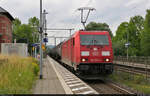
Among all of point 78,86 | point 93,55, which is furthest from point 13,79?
point 93,55

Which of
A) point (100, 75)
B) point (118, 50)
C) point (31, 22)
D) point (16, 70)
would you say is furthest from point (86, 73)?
point (31, 22)

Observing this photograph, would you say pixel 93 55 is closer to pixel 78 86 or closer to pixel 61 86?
pixel 78 86

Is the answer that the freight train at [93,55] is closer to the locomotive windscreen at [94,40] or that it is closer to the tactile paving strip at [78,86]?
the locomotive windscreen at [94,40]

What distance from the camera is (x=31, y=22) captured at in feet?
246

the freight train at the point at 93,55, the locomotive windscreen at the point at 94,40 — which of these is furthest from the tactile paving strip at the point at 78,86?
the locomotive windscreen at the point at 94,40

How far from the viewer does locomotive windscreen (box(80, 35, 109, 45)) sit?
1446 centimetres

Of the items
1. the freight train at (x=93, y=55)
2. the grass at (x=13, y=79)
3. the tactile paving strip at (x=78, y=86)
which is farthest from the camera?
the freight train at (x=93, y=55)

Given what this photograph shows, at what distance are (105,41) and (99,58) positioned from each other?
1258mm

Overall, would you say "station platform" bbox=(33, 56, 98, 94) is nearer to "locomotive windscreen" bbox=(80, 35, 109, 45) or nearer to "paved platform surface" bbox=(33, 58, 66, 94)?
"paved platform surface" bbox=(33, 58, 66, 94)

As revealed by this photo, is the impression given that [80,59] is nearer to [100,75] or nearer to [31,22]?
[100,75]

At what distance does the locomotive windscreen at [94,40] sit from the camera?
1446 cm

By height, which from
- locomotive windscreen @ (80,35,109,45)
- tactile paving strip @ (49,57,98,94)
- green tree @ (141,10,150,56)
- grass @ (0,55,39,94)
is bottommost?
tactile paving strip @ (49,57,98,94)

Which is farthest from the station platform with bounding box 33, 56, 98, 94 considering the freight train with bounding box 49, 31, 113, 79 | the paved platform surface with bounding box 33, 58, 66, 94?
the freight train with bounding box 49, 31, 113, 79

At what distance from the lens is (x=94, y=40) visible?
14.6 metres
